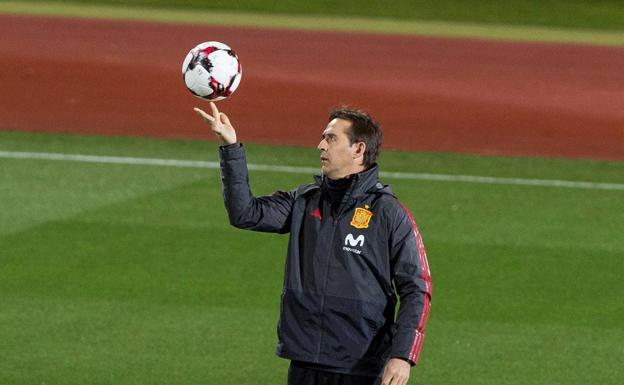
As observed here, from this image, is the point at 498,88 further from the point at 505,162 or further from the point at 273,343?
the point at 273,343

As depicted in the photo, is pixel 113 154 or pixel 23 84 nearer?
pixel 113 154

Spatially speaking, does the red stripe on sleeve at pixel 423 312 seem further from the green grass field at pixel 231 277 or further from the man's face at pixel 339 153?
the green grass field at pixel 231 277

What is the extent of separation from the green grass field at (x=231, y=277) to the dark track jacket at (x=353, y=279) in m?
2.99

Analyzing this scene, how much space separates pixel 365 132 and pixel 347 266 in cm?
64

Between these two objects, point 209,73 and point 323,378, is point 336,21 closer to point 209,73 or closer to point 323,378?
point 209,73

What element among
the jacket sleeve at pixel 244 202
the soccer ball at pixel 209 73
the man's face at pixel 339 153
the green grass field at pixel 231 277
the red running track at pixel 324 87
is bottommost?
the green grass field at pixel 231 277

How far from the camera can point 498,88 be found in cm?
2286

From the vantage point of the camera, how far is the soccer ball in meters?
8.06

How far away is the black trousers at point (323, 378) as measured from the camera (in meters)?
7.18

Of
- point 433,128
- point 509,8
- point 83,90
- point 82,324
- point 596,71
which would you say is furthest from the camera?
point 509,8

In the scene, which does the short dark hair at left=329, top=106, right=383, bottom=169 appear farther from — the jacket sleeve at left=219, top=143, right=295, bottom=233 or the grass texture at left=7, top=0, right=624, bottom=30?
the grass texture at left=7, top=0, right=624, bottom=30

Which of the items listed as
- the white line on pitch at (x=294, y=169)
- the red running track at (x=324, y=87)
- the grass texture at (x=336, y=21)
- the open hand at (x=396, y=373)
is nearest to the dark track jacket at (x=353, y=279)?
the open hand at (x=396, y=373)

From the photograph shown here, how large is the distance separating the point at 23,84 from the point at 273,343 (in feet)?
41.7

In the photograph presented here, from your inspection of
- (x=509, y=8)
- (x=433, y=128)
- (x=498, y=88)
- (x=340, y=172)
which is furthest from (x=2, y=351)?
(x=509, y=8)
